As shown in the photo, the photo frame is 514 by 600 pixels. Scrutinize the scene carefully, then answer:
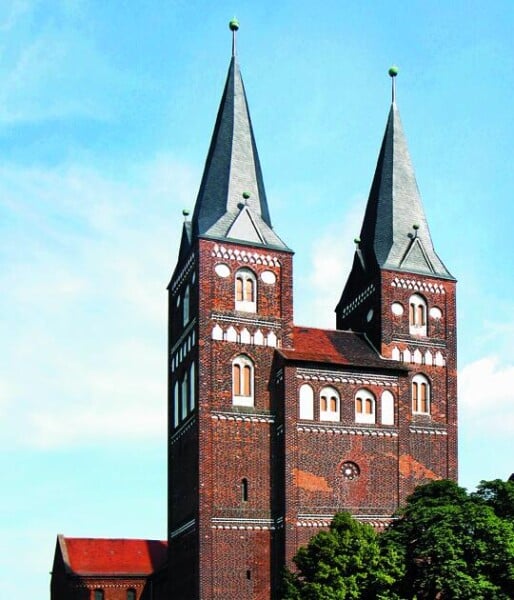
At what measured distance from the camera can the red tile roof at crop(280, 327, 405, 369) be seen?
45.8 metres

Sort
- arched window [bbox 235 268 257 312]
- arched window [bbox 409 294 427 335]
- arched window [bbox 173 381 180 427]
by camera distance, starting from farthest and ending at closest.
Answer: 1. arched window [bbox 409 294 427 335]
2. arched window [bbox 173 381 180 427]
3. arched window [bbox 235 268 257 312]

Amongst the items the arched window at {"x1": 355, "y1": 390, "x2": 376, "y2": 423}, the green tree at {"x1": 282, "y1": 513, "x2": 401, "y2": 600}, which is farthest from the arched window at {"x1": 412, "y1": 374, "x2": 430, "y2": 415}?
the green tree at {"x1": 282, "y1": 513, "x2": 401, "y2": 600}

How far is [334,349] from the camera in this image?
47500 mm

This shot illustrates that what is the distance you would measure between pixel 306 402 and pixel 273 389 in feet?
5.23

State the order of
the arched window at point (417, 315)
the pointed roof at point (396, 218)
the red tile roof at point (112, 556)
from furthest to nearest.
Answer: the red tile roof at point (112, 556)
the pointed roof at point (396, 218)
the arched window at point (417, 315)

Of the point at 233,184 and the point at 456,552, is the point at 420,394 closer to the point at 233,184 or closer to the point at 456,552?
the point at 456,552

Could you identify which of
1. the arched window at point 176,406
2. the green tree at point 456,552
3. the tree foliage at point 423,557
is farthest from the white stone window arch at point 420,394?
the arched window at point 176,406

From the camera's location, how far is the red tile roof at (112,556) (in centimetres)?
5269

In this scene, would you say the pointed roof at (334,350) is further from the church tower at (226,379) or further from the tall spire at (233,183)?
the tall spire at (233,183)

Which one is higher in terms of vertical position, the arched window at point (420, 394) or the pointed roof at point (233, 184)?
the pointed roof at point (233, 184)

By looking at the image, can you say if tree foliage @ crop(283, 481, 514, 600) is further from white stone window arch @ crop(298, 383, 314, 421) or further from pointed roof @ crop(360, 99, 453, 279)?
pointed roof @ crop(360, 99, 453, 279)

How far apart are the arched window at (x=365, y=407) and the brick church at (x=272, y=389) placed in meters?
0.06

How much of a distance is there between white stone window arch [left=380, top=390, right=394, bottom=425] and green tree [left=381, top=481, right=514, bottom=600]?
7.37m

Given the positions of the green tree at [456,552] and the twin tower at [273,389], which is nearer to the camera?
the green tree at [456,552]
